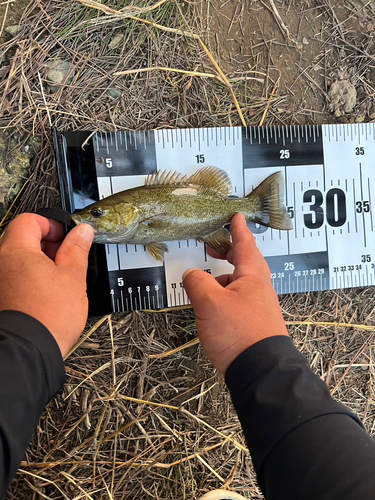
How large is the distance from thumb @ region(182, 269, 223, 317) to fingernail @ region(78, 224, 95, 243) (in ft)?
2.47

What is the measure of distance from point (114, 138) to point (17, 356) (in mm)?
1999

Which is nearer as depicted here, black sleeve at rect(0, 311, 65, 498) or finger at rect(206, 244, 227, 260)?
black sleeve at rect(0, 311, 65, 498)

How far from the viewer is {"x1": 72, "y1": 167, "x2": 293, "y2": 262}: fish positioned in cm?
270

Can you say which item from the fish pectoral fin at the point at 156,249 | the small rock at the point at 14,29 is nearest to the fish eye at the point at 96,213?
the fish pectoral fin at the point at 156,249

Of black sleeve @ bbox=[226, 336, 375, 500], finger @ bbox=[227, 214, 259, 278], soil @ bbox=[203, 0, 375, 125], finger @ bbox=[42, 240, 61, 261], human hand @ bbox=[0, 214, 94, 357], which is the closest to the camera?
black sleeve @ bbox=[226, 336, 375, 500]

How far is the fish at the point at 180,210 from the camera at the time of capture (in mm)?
2697

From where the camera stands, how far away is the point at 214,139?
3182 mm

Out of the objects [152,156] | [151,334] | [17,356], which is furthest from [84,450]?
[152,156]

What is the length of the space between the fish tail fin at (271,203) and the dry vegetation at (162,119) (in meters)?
0.74

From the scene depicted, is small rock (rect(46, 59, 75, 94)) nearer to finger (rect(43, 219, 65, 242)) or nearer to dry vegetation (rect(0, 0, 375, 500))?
dry vegetation (rect(0, 0, 375, 500))

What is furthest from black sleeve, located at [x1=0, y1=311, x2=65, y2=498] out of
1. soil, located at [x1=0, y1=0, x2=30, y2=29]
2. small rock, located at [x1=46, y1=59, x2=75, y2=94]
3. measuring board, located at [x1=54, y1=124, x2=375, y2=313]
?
soil, located at [x1=0, y1=0, x2=30, y2=29]

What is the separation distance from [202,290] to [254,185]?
1.42 metres

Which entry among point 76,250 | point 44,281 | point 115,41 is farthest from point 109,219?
point 115,41

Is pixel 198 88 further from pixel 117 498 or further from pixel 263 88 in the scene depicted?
pixel 117 498
